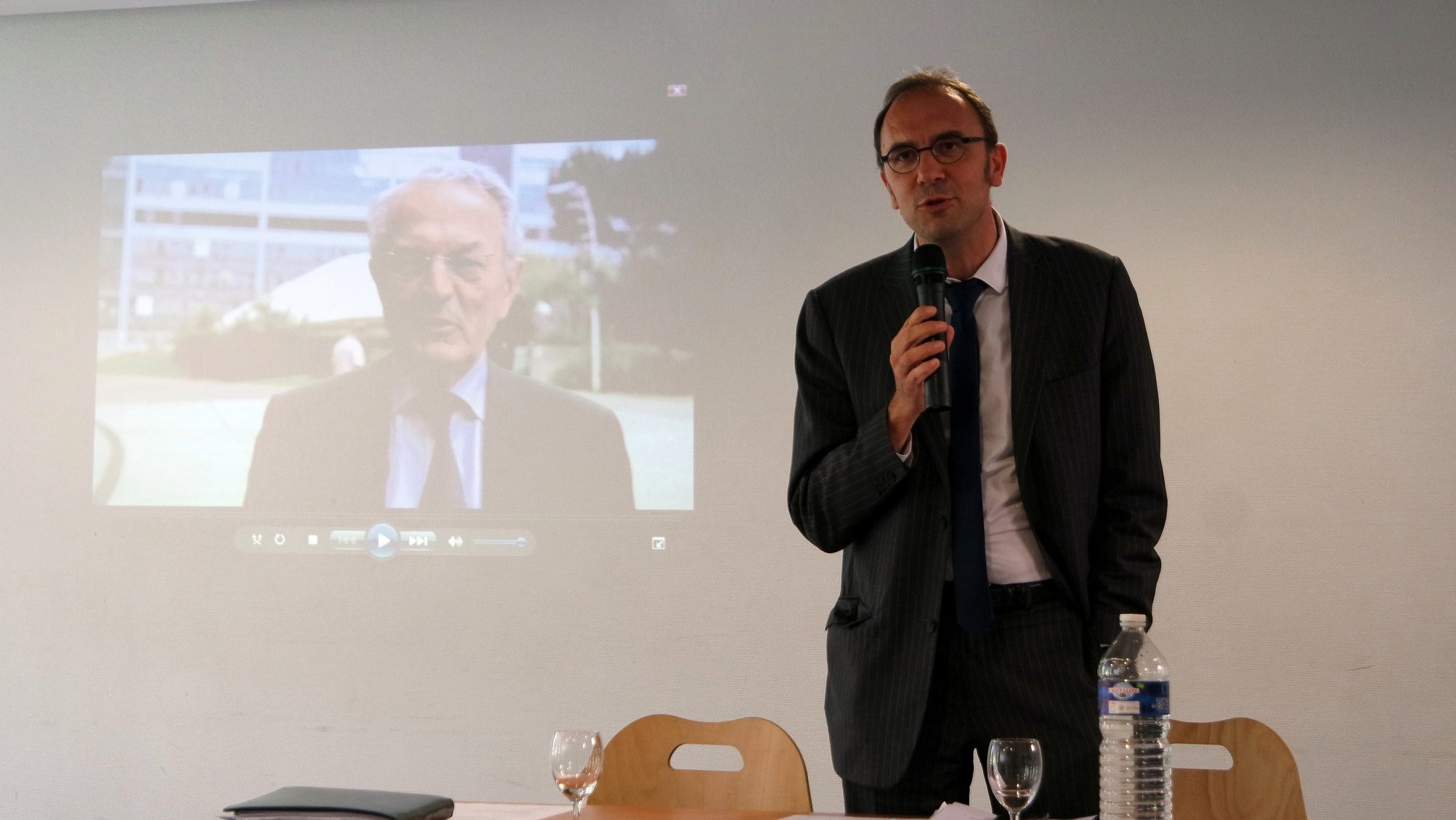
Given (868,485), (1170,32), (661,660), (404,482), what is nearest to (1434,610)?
(1170,32)

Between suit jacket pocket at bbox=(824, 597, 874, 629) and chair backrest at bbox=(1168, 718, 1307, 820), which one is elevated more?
suit jacket pocket at bbox=(824, 597, 874, 629)

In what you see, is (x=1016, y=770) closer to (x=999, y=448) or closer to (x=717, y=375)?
(x=999, y=448)

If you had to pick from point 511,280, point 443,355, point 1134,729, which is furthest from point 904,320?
point 443,355

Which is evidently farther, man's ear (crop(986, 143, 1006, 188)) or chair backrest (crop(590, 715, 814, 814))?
chair backrest (crop(590, 715, 814, 814))

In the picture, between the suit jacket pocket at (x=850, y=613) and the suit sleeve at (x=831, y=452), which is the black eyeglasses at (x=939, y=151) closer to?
the suit sleeve at (x=831, y=452)

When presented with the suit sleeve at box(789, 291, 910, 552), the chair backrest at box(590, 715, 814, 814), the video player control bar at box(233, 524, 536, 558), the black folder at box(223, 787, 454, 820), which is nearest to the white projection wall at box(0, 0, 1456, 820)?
the video player control bar at box(233, 524, 536, 558)

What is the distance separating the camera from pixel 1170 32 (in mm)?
3820

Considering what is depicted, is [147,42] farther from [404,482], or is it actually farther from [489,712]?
[489,712]

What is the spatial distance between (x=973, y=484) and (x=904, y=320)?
0.95 ft

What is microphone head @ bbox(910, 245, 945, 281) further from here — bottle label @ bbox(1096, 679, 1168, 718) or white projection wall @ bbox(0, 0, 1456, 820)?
white projection wall @ bbox(0, 0, 1456, 820)

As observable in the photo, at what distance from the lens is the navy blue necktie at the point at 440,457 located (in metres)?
4.01

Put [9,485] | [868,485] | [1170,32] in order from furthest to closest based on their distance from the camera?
[9,485] < [1170,32] < [868,485]

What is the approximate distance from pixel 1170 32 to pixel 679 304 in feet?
5.76

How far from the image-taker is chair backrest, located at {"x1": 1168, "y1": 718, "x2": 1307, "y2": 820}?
6.23 ft
